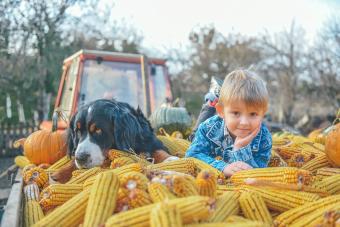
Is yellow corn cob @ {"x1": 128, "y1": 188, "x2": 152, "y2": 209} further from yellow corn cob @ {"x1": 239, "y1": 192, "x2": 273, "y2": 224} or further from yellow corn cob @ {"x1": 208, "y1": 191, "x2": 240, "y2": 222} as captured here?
yellow corn cob @ {"x1": 239, "y1": 192, "x2": 273, "y2": 224}

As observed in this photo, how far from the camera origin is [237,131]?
3.10 metres

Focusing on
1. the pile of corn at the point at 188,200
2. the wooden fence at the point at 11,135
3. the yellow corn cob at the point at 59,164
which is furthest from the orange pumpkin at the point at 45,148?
the wooden fence at the point at 11,135

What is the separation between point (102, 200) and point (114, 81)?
5.19 metres

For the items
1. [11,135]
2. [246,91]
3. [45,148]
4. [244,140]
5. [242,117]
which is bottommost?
[11,135]

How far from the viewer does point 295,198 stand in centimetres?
233

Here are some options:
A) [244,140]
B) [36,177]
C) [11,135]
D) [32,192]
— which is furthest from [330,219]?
[11,135]

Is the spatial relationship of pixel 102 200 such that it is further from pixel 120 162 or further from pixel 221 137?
pixel 221 137

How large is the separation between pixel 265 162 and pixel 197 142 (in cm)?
53

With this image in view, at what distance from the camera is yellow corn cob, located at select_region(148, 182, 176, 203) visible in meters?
1.96

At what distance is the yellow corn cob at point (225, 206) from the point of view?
2.00 meters

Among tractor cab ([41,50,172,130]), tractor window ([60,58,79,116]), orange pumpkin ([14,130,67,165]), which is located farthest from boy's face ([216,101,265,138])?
tractor window ([60,58,79,116])

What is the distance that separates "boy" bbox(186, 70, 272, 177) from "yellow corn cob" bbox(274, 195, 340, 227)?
71 cm

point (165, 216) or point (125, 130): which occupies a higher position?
point (165, 216)

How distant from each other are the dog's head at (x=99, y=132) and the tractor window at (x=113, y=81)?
3.09 meters
